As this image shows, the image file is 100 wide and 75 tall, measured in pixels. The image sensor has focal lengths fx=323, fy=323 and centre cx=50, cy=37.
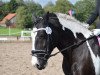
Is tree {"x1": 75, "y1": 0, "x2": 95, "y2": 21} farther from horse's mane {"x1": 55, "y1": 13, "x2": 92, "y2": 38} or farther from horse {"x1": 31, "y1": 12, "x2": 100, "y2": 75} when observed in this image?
horse {"x1": 31, "y1": 12, "x2": 100, "y2": 75}

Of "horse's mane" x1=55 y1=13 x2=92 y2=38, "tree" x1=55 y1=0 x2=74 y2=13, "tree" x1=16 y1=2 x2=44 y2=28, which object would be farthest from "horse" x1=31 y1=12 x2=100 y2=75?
"tree" x1=55 y1=0 x2=74 y2=13

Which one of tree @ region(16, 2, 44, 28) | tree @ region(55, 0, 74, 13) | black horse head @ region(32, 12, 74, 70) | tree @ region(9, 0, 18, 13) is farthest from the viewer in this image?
tree @ region(9, 0, 18, 13)

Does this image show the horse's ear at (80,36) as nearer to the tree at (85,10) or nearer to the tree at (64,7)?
the tree at (85,10)

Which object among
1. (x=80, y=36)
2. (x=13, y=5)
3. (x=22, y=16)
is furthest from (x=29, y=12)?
(x=13, y=5)

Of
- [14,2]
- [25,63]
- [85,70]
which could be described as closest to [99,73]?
[85,70]

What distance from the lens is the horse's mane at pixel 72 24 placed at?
559 centimetres

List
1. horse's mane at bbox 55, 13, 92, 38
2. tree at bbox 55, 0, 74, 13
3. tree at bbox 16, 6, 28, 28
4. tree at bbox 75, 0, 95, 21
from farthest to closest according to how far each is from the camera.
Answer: tree at bbox 16, 6, 28, 28 < tree at bbox 55, 0, 74, 13 < tree at bbox 75, 0, 95, 21 < horse's mane at bbox 55, 13, 92, 38

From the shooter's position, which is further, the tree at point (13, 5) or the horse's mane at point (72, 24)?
the tree at point (13, 5)

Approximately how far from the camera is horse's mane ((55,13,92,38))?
5.59m

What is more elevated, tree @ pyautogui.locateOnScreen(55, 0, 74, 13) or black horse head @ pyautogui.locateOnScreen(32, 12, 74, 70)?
black horse head @ pyautogui.locateOnScreen(32, 12, 74, 70)

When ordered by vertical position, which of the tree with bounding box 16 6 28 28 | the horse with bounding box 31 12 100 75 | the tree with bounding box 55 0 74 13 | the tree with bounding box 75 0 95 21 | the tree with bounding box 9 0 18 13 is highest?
the horse with bounding box 31 12 100 75

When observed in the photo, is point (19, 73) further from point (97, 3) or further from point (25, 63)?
point (97, 3)

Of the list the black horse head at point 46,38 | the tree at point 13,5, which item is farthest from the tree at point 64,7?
the tree at point 13,5

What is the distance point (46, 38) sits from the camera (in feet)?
17.6
